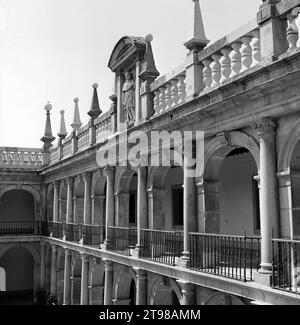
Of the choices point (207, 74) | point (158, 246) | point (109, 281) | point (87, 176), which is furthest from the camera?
point (87, 176)

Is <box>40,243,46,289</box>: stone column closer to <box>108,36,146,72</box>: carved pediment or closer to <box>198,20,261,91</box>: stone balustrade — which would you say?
<box>108,36,146,72</box>: carved pediment

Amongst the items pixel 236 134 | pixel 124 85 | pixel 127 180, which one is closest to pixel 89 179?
pixel 127 180

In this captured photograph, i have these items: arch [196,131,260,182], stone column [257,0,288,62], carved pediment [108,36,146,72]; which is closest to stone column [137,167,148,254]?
arch [196,131,260,182]

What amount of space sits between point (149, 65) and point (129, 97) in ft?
5.35

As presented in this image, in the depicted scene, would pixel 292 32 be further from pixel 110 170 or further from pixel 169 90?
pixel 110 170

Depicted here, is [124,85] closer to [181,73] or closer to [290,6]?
[181,73]

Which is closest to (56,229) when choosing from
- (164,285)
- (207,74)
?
(164,285)

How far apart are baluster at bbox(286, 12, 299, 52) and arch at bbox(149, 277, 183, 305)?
6315mm

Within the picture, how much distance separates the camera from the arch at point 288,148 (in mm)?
7867

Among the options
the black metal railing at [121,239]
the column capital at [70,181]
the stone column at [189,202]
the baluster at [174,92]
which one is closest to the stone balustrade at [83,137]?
the column capital at [70,181]

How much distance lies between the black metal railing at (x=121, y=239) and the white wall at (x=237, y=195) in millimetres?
2894

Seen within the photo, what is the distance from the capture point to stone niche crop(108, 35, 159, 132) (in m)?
12.8

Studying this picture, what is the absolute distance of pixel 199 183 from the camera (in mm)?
10414

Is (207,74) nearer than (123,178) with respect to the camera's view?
Yes
